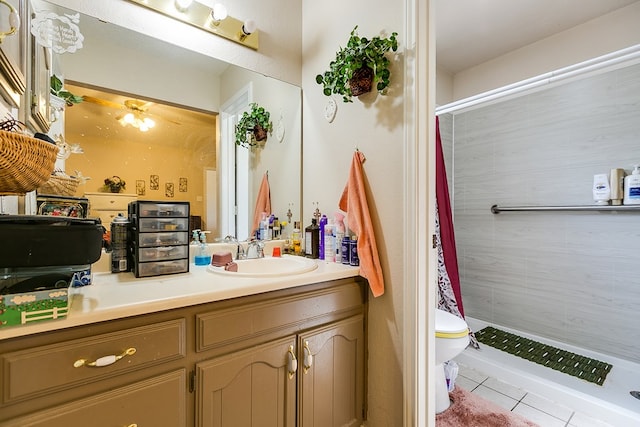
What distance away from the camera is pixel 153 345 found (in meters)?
0.85

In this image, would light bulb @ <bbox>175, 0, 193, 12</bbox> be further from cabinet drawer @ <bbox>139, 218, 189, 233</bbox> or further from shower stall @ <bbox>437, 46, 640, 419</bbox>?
shower stall @ <bbox>437, 46, 640, 419</bbox>

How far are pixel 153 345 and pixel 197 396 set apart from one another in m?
0.23

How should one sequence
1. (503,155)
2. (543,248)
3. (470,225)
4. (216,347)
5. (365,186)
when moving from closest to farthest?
(216,347) → (365,186) → (543,248) → (503,155) → (470,225)

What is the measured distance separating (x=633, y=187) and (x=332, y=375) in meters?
2.38

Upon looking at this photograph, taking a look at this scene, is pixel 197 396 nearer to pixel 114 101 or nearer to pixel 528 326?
pixel 114 101

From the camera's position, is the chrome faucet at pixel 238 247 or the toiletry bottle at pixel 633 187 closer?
the chrome faucet at pixel 238 247

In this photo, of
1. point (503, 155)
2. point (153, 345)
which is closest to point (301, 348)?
point (153, 345)

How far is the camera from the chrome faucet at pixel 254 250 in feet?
5.35

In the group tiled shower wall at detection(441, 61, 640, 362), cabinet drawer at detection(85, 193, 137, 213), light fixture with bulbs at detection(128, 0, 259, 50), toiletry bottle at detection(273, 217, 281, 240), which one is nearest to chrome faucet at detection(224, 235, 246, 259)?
toiletry bottle at detection(273, 217, 281, 240)

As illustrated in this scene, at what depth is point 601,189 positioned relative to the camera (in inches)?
84.0

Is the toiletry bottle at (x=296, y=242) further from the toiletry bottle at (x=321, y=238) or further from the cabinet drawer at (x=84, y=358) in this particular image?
the cabinet drawer at (x=84, y=358)

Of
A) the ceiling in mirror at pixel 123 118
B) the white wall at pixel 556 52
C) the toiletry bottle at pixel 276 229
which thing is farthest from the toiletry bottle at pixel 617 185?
the ceiling in mirror at pixel 123 118

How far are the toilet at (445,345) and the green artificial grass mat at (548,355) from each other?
3.10 ft

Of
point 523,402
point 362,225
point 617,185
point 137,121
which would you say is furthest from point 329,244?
point 617,185
